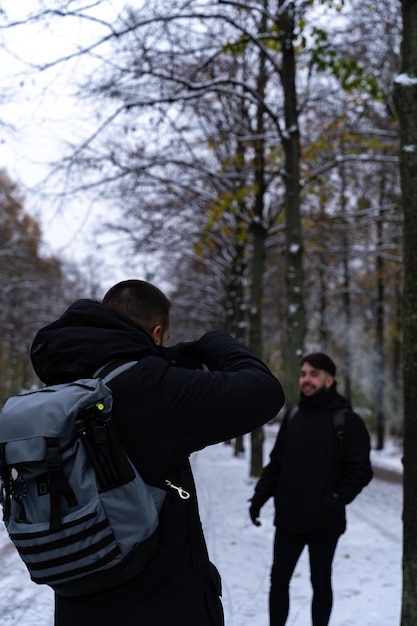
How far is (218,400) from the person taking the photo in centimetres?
205

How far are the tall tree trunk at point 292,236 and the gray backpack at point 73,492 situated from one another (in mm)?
8064

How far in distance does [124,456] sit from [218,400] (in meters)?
0.32

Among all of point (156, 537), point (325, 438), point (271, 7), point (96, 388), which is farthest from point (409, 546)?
point (271, 7)

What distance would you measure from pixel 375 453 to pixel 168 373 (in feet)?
84.2

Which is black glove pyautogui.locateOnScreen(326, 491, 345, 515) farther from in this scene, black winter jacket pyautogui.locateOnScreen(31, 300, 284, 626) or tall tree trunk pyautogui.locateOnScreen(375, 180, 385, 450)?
tall tree trunk pyautogui.locateOnScreen(375, 180, 385, 450)

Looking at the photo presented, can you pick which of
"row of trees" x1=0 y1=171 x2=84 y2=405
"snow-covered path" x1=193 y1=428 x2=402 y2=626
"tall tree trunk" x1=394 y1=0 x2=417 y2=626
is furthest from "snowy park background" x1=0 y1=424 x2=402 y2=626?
"row of trees" x1=0 y1=171 x2=84 y2=405

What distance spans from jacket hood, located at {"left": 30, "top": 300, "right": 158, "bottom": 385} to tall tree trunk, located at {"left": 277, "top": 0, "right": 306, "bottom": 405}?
312 inches

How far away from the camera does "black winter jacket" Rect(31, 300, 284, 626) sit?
2029mm

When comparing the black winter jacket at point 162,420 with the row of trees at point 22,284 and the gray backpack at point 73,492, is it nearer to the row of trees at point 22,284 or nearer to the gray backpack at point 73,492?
the gray backpack at point 73,492

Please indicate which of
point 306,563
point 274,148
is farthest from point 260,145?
point 306,563

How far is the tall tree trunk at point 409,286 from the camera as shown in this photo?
432 centimetres

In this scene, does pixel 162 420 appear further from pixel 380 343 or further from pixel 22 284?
pixel 22 284

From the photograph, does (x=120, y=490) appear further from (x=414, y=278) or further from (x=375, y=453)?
(x=375, y=453)

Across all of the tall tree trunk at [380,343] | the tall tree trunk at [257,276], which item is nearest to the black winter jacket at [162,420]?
the tall tree trunk at [257,276]
